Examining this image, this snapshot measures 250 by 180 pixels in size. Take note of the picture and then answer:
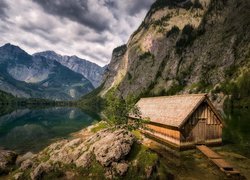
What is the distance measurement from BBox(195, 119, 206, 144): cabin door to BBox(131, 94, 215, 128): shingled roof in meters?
3.04

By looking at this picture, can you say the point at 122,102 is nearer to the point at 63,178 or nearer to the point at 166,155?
the point at 166,155

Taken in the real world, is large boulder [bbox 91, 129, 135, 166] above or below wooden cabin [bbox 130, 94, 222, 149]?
below

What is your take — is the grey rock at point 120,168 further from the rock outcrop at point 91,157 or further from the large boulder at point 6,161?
the large boulder at point 6,161

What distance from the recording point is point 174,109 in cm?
4722

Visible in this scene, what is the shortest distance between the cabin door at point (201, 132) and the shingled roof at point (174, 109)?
120 inches

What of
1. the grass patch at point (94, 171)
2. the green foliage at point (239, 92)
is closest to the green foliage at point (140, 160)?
the grass patch at point (94, 171)

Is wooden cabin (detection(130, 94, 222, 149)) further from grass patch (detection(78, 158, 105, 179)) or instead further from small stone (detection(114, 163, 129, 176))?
grass patch (detection(78, 158, 105, 179))

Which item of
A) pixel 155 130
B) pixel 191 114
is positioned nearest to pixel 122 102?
pixel 155 130

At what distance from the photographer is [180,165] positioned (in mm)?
33344

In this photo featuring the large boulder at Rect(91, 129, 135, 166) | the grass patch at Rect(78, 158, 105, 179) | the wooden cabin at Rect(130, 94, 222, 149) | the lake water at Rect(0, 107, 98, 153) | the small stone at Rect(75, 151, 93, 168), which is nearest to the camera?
the grass patch at Rect(78, 158, 105, 179)

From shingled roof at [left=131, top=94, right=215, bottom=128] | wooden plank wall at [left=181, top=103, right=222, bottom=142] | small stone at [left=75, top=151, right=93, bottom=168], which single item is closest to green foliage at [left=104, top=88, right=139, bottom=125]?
shingled roof at [left=131, top=94, right=215, bottom=128]

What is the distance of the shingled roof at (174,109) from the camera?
138 feet

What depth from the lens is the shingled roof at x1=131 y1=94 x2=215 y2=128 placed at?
42.2m

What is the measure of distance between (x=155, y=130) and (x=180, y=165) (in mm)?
19178
